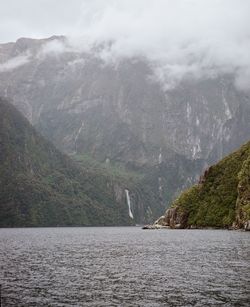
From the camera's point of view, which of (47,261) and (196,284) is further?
(47,261)

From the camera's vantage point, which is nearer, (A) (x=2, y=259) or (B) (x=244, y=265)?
(B) (x=244, y=265)

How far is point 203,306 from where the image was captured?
55281 millimetres

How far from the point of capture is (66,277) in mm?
78438

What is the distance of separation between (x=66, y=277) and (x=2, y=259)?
1329 inches

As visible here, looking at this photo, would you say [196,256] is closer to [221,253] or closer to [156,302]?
[221,253]

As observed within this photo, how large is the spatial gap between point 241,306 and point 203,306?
4.25 meters

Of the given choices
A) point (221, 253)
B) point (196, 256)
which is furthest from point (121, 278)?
point (221, 253)

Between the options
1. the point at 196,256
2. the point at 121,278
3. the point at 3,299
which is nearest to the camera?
the point at 3,299

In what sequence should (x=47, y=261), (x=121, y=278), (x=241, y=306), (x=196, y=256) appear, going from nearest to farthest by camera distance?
(x=241, y=306)
(x=121, y=278)
(x=47, y=261)
(x=196, y=256)

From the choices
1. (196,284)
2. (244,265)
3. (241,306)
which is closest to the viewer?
(241,306)

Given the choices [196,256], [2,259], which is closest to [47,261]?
[2,259]

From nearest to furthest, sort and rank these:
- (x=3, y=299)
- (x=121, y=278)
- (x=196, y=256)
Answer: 1. (x=3, y=299)
2. (x=121, y=278)
3. (x=196, y=256)

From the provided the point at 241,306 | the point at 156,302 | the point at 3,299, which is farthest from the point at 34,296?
the point at 241,306

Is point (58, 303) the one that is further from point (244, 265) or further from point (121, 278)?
point (244, 265)
